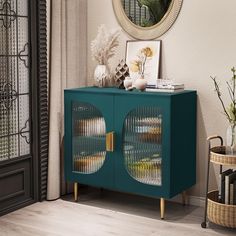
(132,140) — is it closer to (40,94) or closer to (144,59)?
(144,59)

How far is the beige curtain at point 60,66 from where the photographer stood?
4.25m

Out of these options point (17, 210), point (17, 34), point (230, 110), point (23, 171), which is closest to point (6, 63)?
point (17, 34)

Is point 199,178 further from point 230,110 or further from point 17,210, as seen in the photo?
point 17,210

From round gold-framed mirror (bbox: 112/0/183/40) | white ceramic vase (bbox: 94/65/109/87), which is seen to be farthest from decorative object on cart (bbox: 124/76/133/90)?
round gold-framed mirror (bbox: 112/0/183/40)

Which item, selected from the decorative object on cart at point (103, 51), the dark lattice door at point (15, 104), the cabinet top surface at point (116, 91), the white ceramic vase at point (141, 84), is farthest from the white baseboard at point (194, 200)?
the dark lattice door at point (15, 104)

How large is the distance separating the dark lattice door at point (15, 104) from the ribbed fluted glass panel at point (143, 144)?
831 millimetres

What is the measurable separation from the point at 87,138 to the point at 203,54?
1.14 m

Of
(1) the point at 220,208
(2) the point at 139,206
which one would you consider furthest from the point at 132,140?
(1) the point at 220,208

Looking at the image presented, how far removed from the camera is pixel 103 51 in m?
4.27

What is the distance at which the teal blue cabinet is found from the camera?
12.5ft

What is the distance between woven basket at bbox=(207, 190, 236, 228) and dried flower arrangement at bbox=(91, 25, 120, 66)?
1.46m

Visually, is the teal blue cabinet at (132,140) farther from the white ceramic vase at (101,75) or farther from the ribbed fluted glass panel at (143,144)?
the white ceramic vase at (101,75)

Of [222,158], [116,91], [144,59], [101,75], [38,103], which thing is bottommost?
[222,158]

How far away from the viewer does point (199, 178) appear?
4.18 meters
